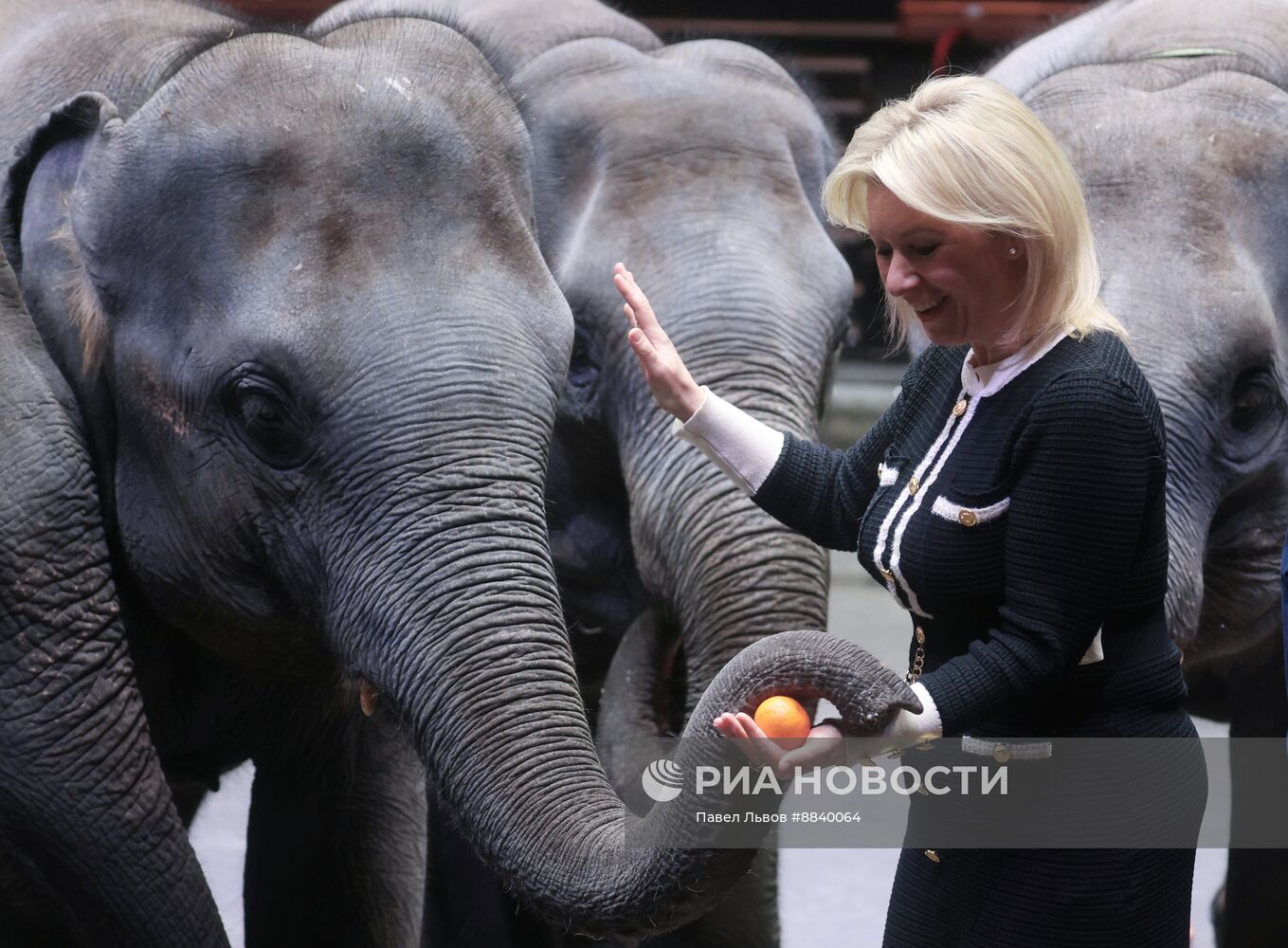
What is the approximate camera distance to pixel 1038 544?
5.78ft

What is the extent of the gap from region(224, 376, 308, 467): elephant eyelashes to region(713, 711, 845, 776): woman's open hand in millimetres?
829

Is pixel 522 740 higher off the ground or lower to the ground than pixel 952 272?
lower

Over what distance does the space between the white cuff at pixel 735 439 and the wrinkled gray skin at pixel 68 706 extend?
2.50 feet

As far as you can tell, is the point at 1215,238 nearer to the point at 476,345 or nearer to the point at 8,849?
the point at 476,345

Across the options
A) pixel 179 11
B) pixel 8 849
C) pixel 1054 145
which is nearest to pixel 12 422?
pixel 8 849

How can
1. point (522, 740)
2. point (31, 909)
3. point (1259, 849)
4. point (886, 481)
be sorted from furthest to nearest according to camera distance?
point (1259, 849) < point (31, 909) < point (522, 740) < point (886, 481)

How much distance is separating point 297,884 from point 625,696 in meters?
0.68

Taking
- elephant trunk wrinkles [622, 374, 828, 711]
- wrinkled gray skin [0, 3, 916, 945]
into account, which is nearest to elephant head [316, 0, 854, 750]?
elephant trunk wrinkles [622, 374, 828, 711]

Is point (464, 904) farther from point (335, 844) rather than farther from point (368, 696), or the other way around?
point (368, 696)

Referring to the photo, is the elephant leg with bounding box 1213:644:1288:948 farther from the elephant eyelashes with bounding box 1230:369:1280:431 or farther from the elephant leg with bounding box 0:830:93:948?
the elephant leg with bounding box 0:830:93:948

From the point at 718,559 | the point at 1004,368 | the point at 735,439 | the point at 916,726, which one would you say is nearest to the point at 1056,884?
the point at 916,726

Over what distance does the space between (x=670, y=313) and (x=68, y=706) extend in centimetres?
128

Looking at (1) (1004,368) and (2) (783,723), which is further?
(1) (1004,368)

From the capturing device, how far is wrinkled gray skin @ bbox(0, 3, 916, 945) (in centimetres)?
213
